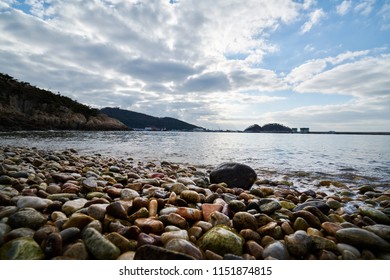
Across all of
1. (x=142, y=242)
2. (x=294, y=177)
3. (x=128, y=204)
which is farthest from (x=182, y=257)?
(x=294, y=177)

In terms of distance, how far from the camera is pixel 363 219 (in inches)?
137

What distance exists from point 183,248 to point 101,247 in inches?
32.3

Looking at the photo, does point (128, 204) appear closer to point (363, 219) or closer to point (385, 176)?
point (363, 219)

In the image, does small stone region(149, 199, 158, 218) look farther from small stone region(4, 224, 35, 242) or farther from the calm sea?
the calm sea

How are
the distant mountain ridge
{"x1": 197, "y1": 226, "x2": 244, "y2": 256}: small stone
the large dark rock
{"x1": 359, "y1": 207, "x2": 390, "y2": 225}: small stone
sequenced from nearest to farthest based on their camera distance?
{"x1": 197, "y1": 226, "x2": 244, "y2": 256}: small stone < {"x1": 359, "y1": 207, "x2": 390, "y2": 225}: small stone < the large dark rock < the distant mountain ridge

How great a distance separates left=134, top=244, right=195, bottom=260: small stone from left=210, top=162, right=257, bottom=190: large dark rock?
4419mm

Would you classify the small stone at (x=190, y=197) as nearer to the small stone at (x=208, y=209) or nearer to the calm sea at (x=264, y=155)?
the small stone at (x=208, y=209)

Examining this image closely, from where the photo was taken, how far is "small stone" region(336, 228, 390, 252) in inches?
98.0

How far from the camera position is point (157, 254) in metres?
2.03

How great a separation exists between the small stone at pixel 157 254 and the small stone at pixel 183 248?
0.10 metres

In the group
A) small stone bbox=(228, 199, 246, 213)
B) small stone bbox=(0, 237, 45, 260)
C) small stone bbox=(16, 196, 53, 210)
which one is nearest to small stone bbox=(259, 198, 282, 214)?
small stone bbox=(228, 199, 246, 213)

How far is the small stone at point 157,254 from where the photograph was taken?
79.5 inches

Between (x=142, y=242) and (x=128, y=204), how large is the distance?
1.18m
